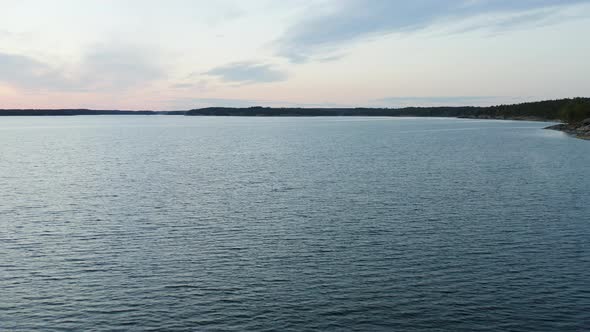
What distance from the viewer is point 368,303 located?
3250 cm

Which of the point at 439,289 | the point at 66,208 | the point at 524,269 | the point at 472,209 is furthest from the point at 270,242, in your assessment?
the point at 66,208

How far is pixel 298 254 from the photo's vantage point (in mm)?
42219

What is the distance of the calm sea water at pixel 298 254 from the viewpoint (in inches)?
1219

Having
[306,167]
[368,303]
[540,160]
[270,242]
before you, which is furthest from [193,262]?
[540,160]

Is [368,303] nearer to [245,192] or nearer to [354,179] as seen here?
[245,192]

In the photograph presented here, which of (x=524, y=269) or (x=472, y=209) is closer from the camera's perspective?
(x=524, y=269)

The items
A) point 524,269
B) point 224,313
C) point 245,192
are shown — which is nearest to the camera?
point 224,313

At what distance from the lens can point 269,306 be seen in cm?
3219

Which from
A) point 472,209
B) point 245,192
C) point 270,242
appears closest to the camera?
point 270,242

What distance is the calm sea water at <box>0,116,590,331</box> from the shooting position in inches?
1219

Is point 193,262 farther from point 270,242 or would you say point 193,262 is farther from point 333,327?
point 333,327

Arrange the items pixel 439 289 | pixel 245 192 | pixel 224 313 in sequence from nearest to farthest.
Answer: pixel 224 313 < pixel 439 289 < pixel 245 192

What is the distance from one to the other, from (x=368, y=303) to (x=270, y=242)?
1515 centimetres

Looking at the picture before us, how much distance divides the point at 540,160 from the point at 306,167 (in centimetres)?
5269
